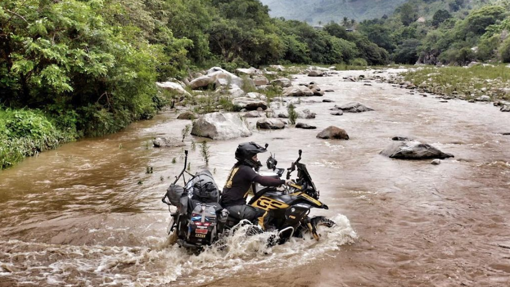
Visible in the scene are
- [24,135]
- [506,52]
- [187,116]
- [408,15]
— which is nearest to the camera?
[24,135]

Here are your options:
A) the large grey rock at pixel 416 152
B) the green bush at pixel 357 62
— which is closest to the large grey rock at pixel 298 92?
the large grey rock at pixel 416 152

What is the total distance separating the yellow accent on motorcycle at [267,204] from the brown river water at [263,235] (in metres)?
0.45

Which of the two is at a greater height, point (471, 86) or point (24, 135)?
point (471, 86)

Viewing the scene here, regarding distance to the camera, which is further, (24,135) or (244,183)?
(24,135)

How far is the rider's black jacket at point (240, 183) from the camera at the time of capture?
5242 mm

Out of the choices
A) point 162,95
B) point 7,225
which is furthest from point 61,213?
point 162,95

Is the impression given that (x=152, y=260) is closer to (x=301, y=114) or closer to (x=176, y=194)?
(x=176, y=194)

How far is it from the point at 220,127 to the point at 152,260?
9191 millimetres

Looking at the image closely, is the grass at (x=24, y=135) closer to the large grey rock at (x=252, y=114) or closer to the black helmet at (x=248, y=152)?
the black helmet at (x=248, y=152)

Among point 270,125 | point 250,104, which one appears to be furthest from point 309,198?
point 250,104

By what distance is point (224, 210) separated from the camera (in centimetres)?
507

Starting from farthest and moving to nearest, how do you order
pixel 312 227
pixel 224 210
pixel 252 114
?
pixel 252 114 → pixel 312 227 → pixel 224 210

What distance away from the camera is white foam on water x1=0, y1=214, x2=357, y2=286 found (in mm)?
4785

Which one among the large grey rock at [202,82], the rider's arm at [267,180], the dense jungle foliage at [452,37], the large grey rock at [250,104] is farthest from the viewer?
the dense jungle foliage at [452,37]
